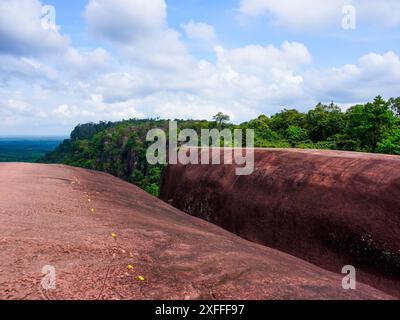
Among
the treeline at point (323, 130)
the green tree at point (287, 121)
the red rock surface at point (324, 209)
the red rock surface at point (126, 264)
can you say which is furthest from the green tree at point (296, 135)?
the red rock surface at point (126, 264)

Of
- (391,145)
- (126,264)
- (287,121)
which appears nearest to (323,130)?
A: (287,121)

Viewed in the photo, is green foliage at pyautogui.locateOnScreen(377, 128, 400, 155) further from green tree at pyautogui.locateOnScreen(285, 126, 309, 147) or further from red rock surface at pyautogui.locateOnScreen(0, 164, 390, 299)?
red rock surface at pyautogui.locateOnScreen(0, 164, 390, 299)

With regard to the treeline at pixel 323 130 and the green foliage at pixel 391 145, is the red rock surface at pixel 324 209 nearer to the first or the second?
the green foliage at pixel 391 145

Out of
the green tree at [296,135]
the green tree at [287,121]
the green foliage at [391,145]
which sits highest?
the green tree at [287,121]

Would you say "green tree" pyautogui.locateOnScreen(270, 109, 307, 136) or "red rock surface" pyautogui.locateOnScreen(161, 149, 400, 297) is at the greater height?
"green tree" pyautogui.locateOnScreen(270, 109, 307, 136)

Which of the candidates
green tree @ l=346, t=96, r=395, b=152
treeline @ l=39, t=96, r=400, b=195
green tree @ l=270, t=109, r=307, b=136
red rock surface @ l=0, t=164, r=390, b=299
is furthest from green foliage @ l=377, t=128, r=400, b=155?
red rock surface @ l=0, t=164, r=390, b=299

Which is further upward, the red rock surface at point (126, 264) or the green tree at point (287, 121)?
the green tree at point (287, 121)

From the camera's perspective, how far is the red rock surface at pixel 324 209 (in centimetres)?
961

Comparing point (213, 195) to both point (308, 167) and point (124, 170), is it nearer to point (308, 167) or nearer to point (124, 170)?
point (308, 167)

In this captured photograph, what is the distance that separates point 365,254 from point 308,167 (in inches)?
169

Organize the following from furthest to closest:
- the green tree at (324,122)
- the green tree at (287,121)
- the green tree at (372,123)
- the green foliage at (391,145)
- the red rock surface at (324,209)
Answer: the green tree at (287,121) → the green tree at (324,122) → the green tree at (372,123) → the green foliage at (391,145) → the red rock surface at (324,209)

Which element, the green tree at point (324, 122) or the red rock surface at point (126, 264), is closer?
the red rock surface at point (126, 264)

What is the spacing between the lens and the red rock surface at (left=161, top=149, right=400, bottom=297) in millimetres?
9609

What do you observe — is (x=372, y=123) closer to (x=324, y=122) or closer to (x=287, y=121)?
(x=324, y=122)
